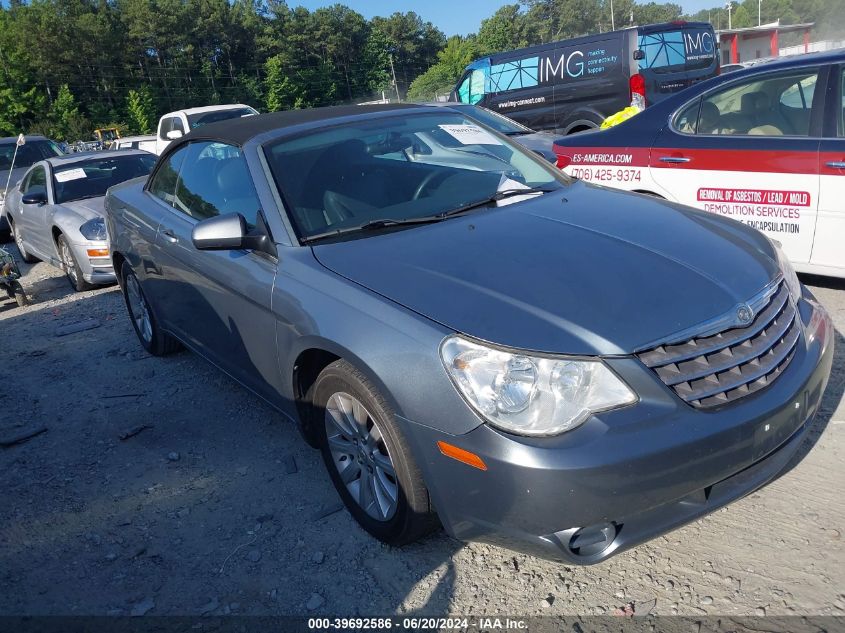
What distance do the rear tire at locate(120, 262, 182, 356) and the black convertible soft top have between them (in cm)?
148

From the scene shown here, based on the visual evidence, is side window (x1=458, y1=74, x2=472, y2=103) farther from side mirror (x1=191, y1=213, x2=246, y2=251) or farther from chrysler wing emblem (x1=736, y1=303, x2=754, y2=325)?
chrysler wing emblem (x1=736, y1=303, x2=754, y2=325)

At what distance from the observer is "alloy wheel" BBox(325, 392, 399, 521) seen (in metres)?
2.70

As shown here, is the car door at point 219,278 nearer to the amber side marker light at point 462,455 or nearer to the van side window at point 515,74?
the amber side marker light at point 462,455

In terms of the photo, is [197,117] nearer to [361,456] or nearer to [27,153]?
[27,153]

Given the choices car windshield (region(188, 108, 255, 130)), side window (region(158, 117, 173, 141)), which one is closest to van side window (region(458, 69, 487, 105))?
car windshield (region(188, 108, 255, 130))

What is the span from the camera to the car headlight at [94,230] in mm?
7520

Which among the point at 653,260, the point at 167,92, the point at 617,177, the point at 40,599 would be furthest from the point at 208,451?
the point at 167,92

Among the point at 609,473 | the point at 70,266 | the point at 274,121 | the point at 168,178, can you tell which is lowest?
the point at 70,266

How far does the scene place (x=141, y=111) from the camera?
197 feet

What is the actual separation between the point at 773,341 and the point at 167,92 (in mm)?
75934

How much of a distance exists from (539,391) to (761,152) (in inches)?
133

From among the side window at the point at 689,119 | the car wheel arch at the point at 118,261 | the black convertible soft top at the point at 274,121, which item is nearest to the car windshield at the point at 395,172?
the black convertible soft top at the point at 274,121

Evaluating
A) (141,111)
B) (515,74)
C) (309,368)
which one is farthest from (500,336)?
(141,111)

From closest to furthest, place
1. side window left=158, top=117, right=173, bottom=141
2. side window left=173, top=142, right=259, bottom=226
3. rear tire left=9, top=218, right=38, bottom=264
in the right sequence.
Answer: side window left=173, top=142, right=259, bottom=226
rear tire left=9, top=218, right=38, bottom=264
side window left=158, top=117, right=173, bottom=141
